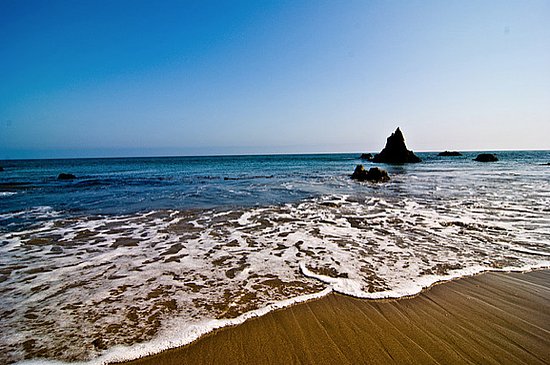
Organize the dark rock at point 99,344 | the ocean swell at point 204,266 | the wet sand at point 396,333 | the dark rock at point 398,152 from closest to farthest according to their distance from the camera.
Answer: the wet sand at point 396,333 → the dark rock at point 99,344 → the ocean swell at point 204,266 → the dark rock at point 398,152

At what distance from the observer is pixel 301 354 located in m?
2.68

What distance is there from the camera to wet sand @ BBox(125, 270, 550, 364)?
2.63m

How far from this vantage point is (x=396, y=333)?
9.74ft

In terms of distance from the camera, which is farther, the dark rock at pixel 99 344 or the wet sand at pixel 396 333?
the dark rock at pixel 99 344

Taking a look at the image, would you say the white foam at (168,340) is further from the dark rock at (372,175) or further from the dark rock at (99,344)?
the dark rock at (372,175)

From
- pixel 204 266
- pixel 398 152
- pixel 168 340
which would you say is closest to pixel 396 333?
pixel 168 340

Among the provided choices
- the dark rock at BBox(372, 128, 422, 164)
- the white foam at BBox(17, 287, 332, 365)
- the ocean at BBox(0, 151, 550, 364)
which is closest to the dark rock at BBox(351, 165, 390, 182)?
the ocean at BBox(0, 151, 550, 364)

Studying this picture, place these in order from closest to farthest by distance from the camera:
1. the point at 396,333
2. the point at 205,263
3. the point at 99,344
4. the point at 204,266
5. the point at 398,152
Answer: the point at 99,344
the point at 396,333
the point at 204,266
the point at 205,263
the point at 398,152

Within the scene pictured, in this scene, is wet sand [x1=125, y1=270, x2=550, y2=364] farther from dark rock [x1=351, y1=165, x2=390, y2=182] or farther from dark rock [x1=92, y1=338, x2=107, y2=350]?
dark rock [x1=351, y1=165, x2=390, y2=182]

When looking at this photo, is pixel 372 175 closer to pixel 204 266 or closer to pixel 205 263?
pixel 205 263

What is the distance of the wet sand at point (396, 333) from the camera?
263 cm

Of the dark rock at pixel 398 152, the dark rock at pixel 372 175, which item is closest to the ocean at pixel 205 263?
the dark rock at pixel 372 175

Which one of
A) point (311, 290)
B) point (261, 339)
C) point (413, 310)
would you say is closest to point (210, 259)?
point (311, 290)

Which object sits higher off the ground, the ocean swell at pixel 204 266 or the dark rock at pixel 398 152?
the dark rock at pixel 398 152
